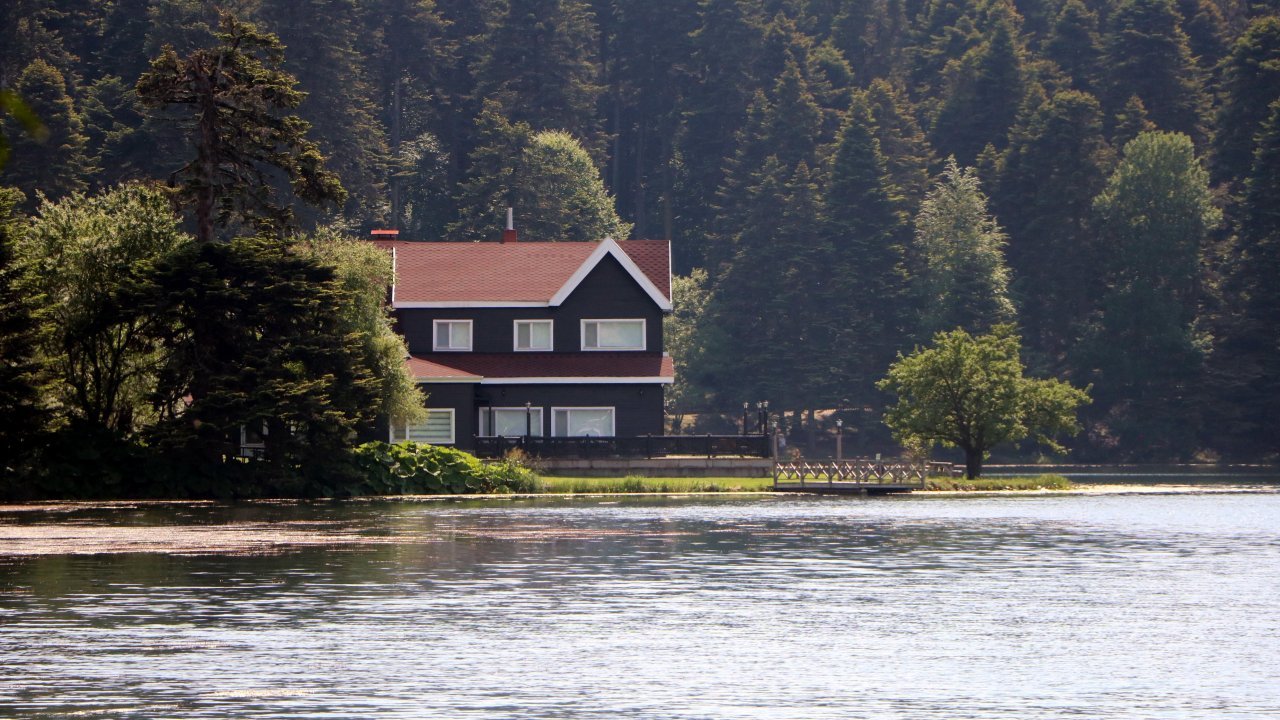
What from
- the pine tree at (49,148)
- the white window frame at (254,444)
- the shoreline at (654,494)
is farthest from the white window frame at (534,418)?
the pine tree at (49,148)

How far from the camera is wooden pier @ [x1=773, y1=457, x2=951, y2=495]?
6431 cm

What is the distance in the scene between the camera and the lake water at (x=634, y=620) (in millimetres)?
19828

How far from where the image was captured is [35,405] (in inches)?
2057

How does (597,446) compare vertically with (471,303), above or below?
below

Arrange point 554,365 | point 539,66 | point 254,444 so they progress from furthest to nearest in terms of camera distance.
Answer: point 539,66
point 554,365
point 254,444

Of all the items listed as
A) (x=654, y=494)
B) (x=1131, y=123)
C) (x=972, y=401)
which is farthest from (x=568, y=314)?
(x=1131, y=123)

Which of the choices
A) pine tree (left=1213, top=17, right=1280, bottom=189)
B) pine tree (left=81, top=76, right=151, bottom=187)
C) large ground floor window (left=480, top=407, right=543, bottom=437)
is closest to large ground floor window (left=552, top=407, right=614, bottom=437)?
large ground floor window (left=480, top=407, right=543, bottom=437)

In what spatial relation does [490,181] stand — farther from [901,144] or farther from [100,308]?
[100,308]

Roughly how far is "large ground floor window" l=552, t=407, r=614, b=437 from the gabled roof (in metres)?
4.56

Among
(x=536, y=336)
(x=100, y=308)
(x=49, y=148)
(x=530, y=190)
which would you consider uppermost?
(x=530, y=190)

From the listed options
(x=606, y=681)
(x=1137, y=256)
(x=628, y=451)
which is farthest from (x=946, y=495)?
(x=1137, y=256)

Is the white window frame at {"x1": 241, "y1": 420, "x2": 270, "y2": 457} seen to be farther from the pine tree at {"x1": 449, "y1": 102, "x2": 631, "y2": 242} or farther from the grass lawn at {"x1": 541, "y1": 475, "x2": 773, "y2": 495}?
the pine tree at {"x1": 449, "y1": 102, "x2": 631, "y2": 242}

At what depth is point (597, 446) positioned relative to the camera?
68.9 m

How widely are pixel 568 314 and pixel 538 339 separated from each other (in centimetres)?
161
